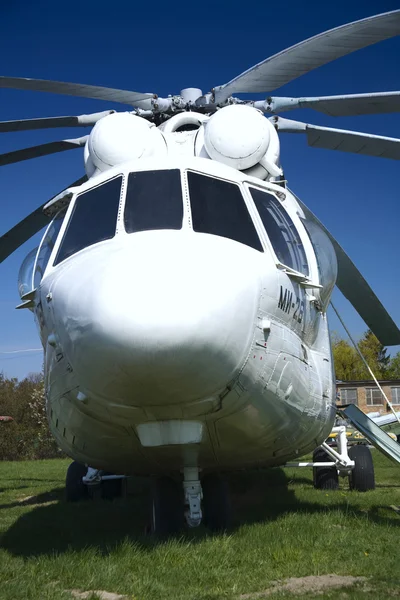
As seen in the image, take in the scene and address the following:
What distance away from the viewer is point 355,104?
664cm

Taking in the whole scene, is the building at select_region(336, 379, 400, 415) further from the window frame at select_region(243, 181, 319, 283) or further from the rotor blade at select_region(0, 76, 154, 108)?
the window frame at select_region(243, 181, 319, 283)

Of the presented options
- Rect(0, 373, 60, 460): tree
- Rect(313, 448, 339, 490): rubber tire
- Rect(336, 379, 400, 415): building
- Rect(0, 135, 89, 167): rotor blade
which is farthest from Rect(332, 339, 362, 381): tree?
Rect(0, 135, 89, 167): rotor blade

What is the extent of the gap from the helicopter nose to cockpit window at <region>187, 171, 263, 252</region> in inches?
17.4

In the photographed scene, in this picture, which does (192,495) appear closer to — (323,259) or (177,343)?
(177,343)

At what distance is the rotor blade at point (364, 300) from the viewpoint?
8430 millimetres

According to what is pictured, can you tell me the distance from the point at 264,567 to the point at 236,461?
0.94 meters

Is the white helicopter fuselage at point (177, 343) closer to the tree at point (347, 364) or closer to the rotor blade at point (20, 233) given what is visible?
the rotor blade at point (20, 233)

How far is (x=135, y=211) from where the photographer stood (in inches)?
194

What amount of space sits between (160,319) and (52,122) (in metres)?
5.02

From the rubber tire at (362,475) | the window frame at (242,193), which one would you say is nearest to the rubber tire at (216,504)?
the window frame at (242,193)

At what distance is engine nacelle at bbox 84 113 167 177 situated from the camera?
19.7 ft

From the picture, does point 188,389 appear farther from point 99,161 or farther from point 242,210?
point 99,161

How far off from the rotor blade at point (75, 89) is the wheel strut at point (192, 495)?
458cm

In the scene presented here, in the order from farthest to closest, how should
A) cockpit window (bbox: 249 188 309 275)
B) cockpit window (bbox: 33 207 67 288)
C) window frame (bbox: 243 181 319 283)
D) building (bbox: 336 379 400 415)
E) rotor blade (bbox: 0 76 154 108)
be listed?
building (bbox: 336 379 400 415)
rotor blade (bbox: 0 76 154 108)
cockpit window (bbox: 33 207 67 288)
cockpit window (bbox: 249 188 309 275)
window frame (bbox: 243 181 319 283)
